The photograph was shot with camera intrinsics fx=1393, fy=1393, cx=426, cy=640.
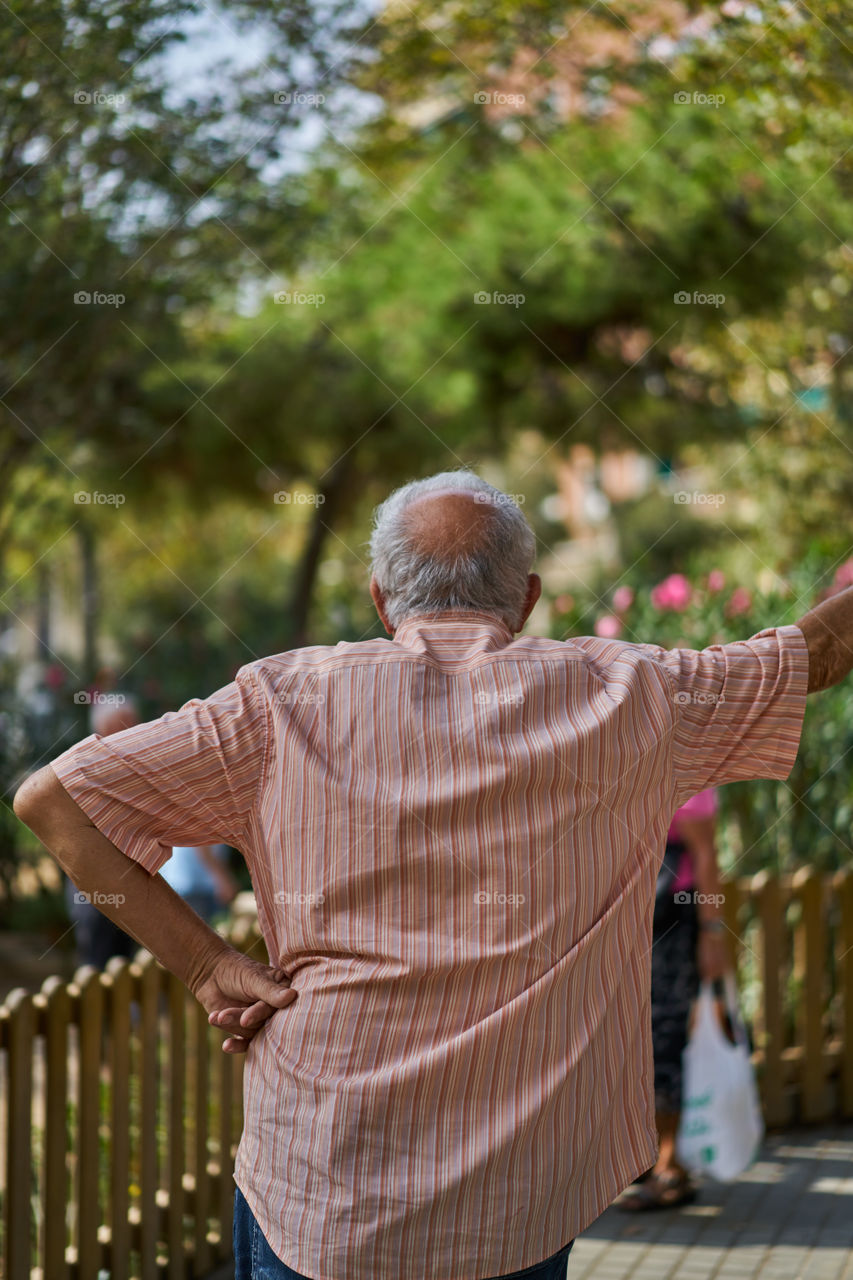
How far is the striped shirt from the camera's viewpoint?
5.50 ft

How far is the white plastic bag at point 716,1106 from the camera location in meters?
4.17

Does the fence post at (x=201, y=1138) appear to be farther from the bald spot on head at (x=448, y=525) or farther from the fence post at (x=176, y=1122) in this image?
the bald spot on head at (x=448, y=525)

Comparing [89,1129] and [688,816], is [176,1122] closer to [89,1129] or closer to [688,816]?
[89,1129]

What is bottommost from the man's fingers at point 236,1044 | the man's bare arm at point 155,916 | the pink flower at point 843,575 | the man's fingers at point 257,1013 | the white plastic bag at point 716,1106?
the white plastic bag at point 716,1106

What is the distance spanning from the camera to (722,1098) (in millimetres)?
Result: 4195

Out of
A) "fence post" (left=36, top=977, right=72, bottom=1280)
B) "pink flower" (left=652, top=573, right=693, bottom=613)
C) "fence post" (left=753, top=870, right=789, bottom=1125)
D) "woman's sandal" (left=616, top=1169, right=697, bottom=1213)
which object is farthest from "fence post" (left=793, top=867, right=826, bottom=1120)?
"fence post" (left=36, top=977, right=72, bottom=1280)

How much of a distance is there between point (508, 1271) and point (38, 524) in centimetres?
928

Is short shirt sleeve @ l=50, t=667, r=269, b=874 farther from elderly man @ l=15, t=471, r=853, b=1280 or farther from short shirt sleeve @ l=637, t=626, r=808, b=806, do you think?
short shirt sleeve @ l=637, t=626, r=808, b=806

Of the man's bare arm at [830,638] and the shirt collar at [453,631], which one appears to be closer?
the shirt collar at [453,631]

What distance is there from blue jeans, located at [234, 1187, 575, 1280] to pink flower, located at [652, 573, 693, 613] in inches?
181

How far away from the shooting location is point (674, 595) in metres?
6.25

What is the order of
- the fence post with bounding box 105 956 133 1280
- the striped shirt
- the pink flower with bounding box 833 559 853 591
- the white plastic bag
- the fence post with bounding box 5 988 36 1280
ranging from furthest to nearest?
the pink flower with bounding box 833 559 853 591, the white plastic bag, the fence post with bounding box 105 956 133 1280, the fence post with bounding box 5 988 36 1280, the striped shirt

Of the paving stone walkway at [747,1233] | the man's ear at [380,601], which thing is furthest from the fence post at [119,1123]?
the man's ear at [380,601]

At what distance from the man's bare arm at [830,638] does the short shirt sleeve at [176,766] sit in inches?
29.9
